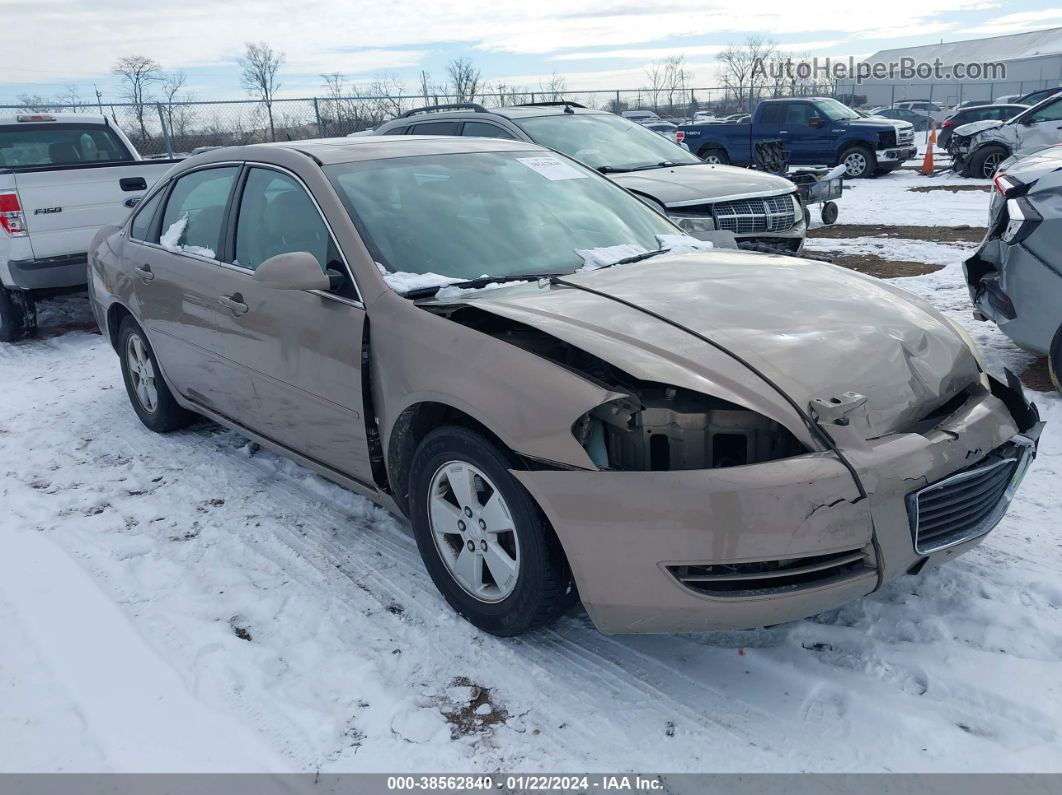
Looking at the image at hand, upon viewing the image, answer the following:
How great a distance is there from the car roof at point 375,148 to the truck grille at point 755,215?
357cm

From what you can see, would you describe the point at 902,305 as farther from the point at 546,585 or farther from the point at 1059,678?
the point at 546,585

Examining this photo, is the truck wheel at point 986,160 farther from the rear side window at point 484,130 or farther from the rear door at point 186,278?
the rear door at point 186,278

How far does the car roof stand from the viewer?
398 cm

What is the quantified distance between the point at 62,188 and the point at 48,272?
29.8 inches

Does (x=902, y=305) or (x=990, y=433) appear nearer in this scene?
(x=990, y=433)

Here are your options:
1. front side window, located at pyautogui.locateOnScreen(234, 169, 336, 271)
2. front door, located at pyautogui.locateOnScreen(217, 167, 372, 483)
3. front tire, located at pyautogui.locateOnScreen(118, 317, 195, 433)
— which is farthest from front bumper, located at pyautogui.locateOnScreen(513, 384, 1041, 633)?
front tire, located at pyautogui.locateOnScreen(118, 317, 195, 433)

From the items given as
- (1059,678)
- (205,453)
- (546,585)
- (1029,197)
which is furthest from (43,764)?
(1029,197)

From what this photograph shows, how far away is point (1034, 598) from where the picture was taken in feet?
10.1

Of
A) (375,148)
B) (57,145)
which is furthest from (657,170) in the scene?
→ (57,145)

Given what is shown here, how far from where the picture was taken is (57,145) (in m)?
8.91

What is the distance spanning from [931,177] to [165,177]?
56.4ft

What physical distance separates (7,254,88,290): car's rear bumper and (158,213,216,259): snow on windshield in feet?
10.8

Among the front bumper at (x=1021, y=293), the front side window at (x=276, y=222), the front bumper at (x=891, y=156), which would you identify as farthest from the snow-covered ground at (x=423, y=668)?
the front bumper at (x=891, y=156)
